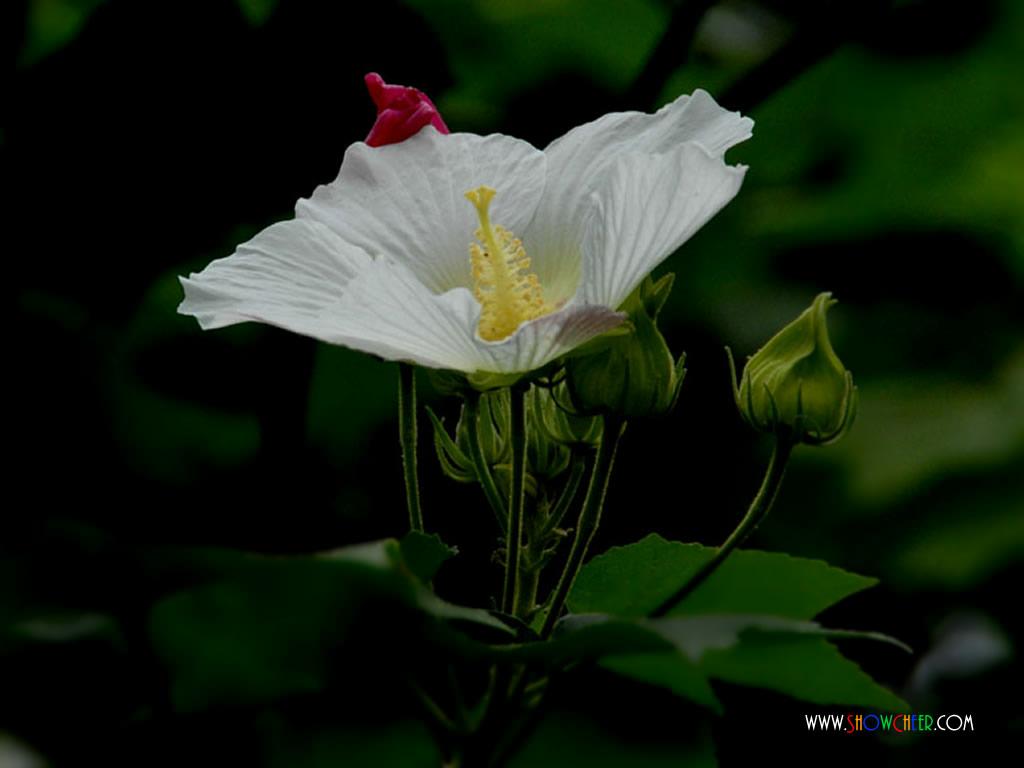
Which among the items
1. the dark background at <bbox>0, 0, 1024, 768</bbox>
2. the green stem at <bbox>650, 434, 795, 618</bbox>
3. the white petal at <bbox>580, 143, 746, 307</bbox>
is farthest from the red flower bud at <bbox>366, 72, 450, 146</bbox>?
the dark background at <bbox>0, 0, 1024, 768</bbox>

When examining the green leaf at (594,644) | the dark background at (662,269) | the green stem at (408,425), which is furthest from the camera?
the dark background at (662,269)

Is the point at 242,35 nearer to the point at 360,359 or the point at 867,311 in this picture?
the point at 360,359

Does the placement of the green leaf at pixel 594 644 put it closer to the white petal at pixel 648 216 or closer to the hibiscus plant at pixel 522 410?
the hibiscus plant at pixel 522 410

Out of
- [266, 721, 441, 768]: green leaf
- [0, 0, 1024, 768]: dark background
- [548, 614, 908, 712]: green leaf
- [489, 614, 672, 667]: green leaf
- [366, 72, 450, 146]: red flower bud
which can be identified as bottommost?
[266, 721, 441, 768]: green leaf

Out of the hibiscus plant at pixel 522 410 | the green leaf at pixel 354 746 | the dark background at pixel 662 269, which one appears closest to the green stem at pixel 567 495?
the hibiscus plant at pixel 522 410

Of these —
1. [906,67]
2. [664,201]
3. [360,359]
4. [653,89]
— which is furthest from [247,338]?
[664,201]

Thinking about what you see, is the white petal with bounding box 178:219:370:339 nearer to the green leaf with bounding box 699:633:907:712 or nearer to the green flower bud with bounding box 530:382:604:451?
the green flower bud with bounding box 530:382:604:451

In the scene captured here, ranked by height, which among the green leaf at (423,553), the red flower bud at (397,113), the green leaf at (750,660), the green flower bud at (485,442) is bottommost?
the green leaf at (750,660)
